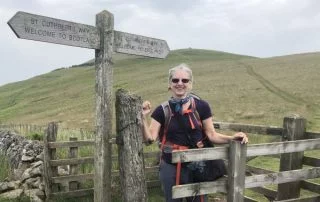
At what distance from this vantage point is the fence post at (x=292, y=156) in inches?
295

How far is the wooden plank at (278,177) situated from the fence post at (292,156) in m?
0.73

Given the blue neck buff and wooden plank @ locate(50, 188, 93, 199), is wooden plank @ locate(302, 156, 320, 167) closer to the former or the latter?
the blue neck buff

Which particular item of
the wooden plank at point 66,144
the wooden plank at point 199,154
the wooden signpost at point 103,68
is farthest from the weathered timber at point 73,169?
the wooden plank at point 199,154

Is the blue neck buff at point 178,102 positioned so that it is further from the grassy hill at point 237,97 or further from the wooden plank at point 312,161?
the grassy hill at point 237,97

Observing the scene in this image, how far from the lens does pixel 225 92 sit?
135ft

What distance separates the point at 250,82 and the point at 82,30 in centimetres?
4133

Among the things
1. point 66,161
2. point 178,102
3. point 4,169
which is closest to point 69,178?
point 66,161

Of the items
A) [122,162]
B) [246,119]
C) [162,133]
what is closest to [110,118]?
[122,162]

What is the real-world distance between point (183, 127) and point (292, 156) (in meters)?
3.13

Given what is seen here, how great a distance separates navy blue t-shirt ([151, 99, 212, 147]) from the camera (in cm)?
520

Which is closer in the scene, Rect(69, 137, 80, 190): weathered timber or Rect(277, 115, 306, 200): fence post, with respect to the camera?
Rect(277, 115, 306, 200): fence post

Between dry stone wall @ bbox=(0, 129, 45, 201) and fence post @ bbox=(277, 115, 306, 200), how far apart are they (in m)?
4.99

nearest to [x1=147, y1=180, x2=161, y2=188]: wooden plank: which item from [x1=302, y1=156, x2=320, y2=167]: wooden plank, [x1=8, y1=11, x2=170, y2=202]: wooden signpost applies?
[x1=8, y1=11, x2=170, y2=202]: wooden signpost

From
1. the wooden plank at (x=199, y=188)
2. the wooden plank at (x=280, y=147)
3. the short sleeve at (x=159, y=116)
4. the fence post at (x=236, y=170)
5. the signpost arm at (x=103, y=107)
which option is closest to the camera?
the wooden plank at (x=199, y=188)
